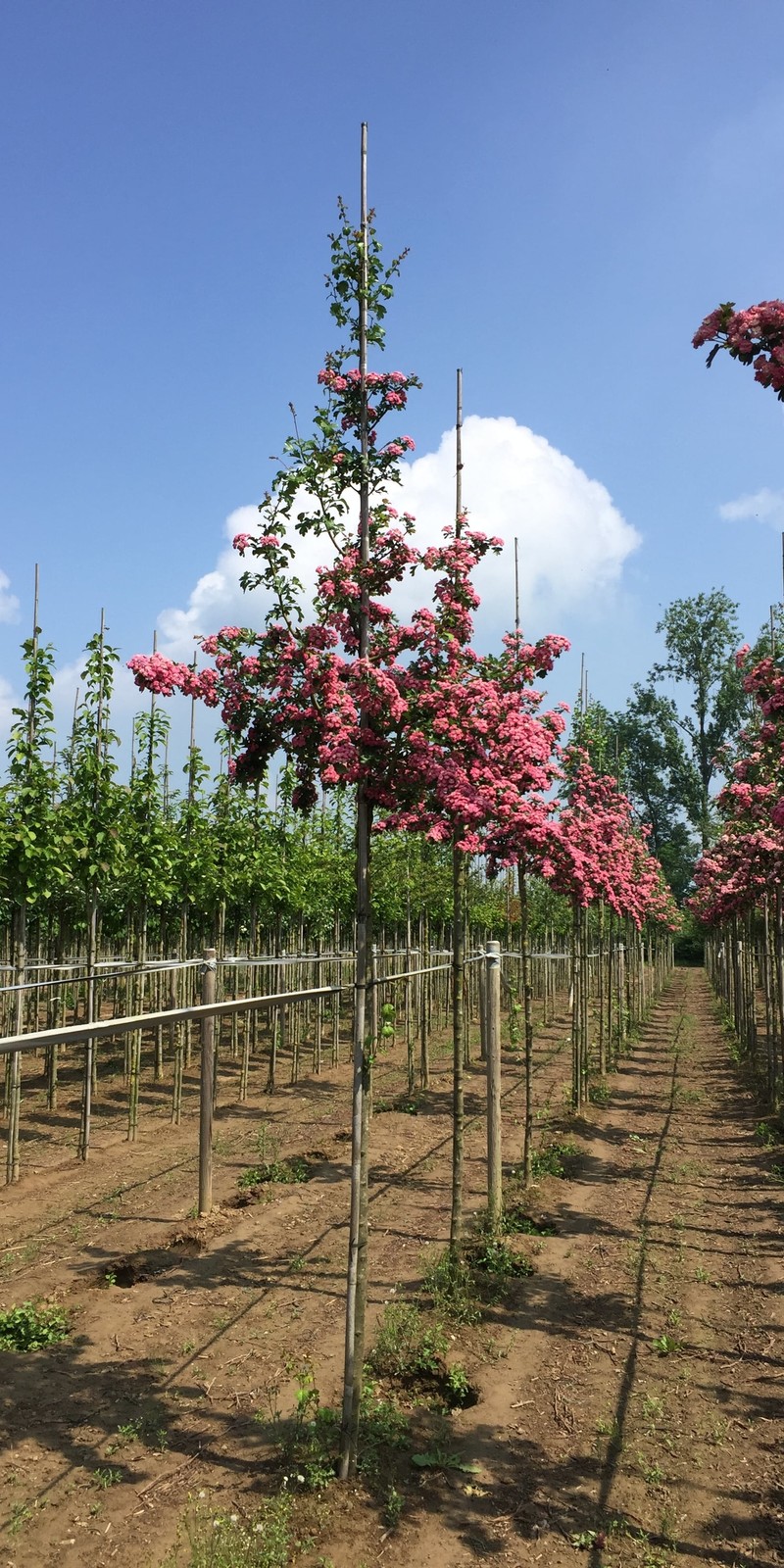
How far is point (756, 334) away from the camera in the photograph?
5148 mm

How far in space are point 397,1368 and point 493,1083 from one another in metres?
3.16

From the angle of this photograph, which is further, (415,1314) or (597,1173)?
(597,1173)

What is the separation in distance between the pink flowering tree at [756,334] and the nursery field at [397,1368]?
583 cm

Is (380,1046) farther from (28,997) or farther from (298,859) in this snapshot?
(28,997)

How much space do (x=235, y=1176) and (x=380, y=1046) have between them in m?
11.7

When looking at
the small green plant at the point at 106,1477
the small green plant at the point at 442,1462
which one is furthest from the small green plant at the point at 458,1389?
the small green plant at the point at 106,1477

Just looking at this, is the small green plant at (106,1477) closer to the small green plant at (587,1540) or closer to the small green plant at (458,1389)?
the small green plant at (458,1389)

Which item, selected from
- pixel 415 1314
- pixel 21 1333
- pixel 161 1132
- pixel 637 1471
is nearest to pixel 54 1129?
pixel 161 1132

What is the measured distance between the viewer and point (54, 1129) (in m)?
14.2

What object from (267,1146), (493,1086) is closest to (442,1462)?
(493,1086)

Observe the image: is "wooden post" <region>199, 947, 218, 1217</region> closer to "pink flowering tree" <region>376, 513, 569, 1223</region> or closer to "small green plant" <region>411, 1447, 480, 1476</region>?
"pink flowering tree" <region>376, 513, 569, 1223</region>

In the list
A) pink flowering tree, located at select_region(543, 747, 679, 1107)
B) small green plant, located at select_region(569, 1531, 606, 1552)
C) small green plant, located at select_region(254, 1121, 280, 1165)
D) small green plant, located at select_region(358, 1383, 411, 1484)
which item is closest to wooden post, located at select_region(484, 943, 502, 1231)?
pink flowering tree, located at select_region(543, 747, 679, 1107)

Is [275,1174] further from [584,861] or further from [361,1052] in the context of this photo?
[361,1052]

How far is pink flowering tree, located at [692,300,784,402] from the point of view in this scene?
5.10m
